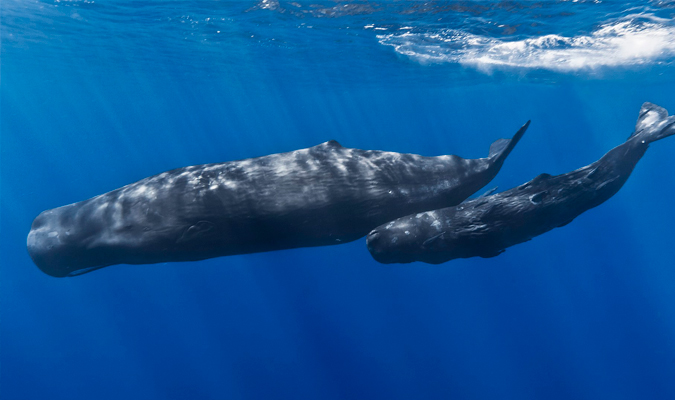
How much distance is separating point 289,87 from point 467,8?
3471cm

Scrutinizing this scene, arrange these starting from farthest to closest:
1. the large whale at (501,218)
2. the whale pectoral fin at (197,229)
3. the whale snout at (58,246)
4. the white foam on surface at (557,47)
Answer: the white foam on surface at (557,47), the whale snout at (58,246), the whale pectoral fin at (197,229), the large whale at (501,218)

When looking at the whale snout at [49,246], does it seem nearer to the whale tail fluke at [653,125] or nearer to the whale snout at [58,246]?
the whale snout at [58,246]

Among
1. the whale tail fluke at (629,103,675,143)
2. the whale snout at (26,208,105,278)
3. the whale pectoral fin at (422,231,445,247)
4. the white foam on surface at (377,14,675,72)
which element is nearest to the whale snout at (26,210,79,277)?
the whale snout at (26,208,105,278)

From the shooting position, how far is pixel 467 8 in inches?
656

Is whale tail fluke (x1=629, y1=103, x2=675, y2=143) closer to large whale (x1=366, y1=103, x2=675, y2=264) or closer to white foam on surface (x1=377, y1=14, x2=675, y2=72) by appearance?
large whale (x1=366, y1=103, x2=675, y2=264)

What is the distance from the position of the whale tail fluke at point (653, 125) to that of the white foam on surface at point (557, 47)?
1499cm

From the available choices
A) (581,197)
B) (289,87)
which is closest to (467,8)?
(581,197)

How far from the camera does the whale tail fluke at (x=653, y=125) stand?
5012 millimetres

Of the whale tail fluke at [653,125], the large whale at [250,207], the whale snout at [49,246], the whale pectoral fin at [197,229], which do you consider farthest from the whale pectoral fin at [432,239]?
the whale snout at [49,246]

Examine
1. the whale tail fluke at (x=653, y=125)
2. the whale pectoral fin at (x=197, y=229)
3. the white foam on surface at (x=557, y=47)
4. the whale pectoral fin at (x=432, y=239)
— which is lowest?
the white foam on surface at (x=557, y=47)

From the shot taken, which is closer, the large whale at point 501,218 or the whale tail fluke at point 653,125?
the large whale at point 501,218

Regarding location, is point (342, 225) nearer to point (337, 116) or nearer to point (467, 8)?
point (467, 8)

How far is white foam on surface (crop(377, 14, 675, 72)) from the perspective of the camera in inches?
769

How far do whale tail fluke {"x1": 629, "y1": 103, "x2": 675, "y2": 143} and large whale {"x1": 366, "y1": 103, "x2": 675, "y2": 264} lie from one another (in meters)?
0.02
